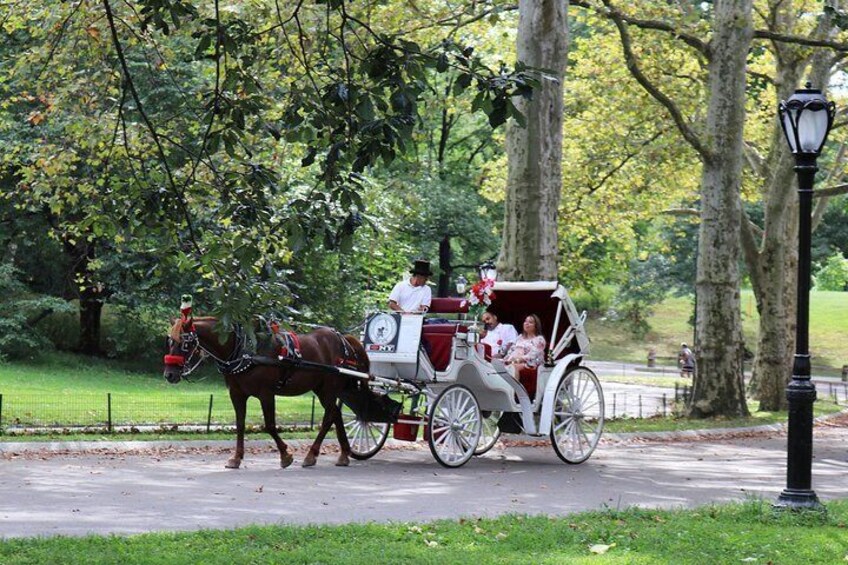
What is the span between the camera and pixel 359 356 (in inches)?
717

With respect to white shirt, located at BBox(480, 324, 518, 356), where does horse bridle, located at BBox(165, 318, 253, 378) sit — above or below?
below

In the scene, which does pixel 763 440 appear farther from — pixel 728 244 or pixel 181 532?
pixel 181 532

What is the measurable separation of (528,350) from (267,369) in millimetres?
3801

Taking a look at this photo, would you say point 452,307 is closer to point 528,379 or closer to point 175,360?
point 528,379

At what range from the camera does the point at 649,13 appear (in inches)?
1200

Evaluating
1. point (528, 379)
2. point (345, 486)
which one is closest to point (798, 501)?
point (345, 486)

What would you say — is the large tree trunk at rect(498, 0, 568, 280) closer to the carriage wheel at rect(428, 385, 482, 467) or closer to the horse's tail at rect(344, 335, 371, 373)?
the horse's tail at rect(344, 335, 371, 373)

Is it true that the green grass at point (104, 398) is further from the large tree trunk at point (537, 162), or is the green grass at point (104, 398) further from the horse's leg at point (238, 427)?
the large tree trunk at point (537, 162)

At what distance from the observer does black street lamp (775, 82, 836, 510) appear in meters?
12.7

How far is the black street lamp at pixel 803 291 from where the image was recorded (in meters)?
12.7

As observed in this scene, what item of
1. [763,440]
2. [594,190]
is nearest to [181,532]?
[763,440]

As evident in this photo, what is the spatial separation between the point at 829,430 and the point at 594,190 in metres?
11.4

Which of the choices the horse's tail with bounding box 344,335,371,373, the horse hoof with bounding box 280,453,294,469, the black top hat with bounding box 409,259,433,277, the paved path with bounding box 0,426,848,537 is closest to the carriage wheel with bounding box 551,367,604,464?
the paved path with bounding box 0,426,848,537

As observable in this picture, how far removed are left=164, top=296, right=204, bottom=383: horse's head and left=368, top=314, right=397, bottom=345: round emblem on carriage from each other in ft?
8.07
